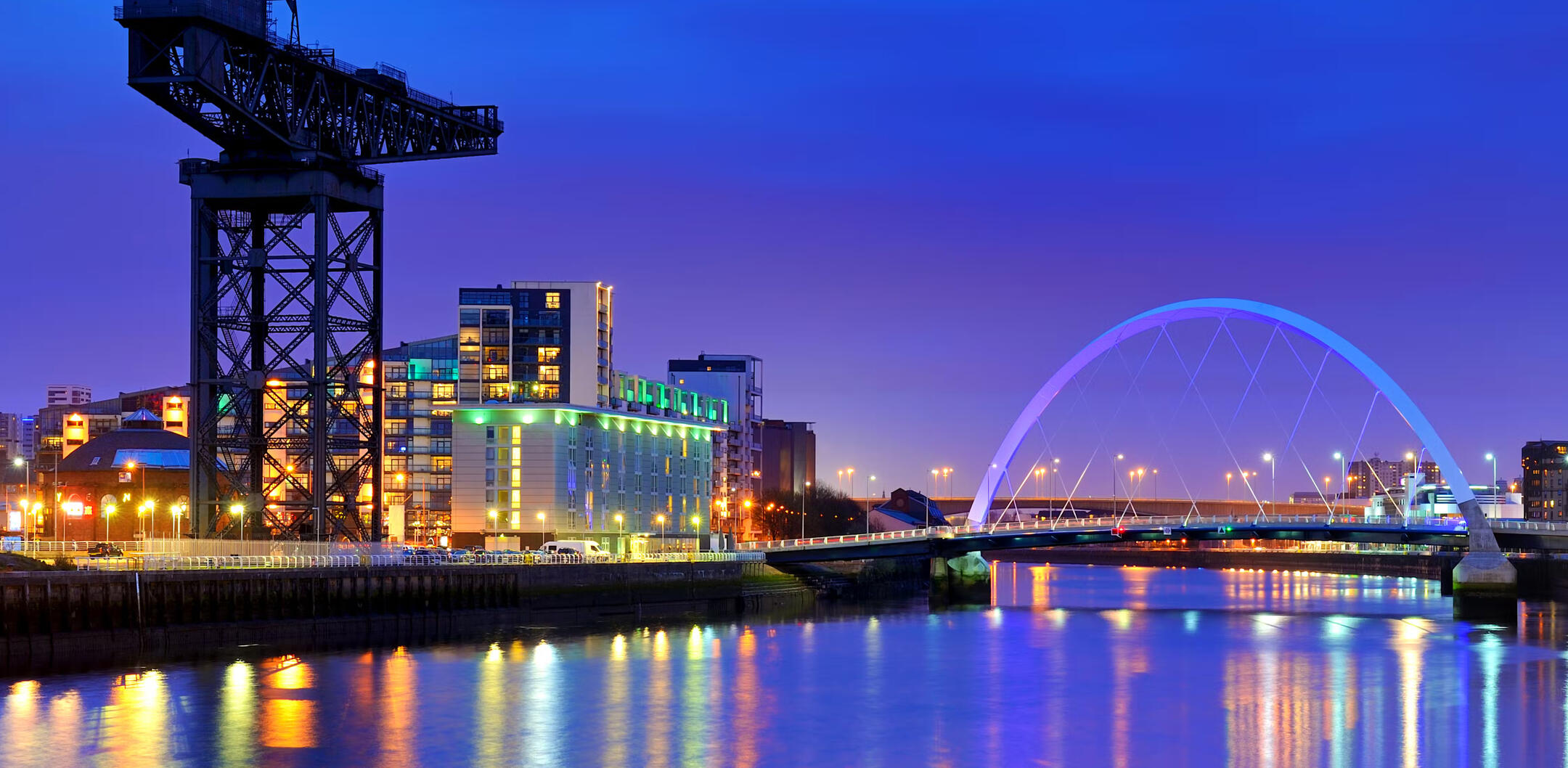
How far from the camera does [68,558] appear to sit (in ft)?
226

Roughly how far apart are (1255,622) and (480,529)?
52.3 meters

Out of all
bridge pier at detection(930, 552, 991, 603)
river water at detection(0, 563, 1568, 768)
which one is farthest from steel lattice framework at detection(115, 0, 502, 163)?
bridge pier at detection(930, 552, 991, 603)

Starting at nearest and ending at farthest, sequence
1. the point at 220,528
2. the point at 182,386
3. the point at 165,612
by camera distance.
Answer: the point at 165,612 < the point at 220,528 < the point at 182,386

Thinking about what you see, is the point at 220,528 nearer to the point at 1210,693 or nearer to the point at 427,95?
the point at 427,95

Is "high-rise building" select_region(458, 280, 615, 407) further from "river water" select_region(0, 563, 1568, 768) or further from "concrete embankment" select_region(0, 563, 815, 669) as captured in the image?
"river water" select_region(0, 563, 1568, 768)

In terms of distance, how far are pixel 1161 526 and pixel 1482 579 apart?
685 inches

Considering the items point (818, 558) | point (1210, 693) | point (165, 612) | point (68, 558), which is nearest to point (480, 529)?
point (818, 558)

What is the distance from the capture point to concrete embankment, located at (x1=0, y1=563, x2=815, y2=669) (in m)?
55.5

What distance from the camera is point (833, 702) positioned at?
52.2 metres

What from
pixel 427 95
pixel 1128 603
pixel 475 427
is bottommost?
pixel 1128 603

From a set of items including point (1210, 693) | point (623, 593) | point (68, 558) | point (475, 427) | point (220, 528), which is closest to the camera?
point (1210, 693)

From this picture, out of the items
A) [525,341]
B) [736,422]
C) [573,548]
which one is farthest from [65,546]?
[736,422]

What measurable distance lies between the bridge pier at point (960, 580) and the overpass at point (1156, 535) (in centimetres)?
113

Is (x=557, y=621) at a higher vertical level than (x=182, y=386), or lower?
lower
